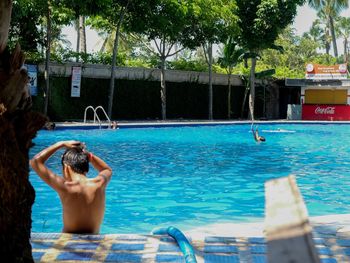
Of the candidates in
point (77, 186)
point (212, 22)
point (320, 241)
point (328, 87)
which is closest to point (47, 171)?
point (77, 186)

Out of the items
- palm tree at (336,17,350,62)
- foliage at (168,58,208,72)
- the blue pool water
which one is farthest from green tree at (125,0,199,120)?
palm tree at (336,17,350,62)

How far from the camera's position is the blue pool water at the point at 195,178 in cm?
800

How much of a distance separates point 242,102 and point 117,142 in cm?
2040

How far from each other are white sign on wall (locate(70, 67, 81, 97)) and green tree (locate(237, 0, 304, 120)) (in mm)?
10610

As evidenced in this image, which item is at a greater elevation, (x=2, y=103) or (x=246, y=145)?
(x=2, y=103)

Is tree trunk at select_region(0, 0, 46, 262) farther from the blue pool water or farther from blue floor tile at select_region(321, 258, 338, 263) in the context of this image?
the blue pool water

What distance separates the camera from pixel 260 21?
33688mm

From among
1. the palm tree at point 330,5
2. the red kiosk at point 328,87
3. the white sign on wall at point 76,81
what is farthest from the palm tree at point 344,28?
the white sign on wall at point 76,81

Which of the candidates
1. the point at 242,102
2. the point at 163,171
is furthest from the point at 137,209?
the point at 242,102

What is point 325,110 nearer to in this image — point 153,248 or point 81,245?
point 153,248

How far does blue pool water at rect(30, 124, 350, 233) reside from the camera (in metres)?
8.00

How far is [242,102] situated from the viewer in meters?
37.1

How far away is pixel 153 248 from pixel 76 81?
23714mm

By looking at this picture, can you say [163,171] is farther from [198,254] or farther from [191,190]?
[198,254]
